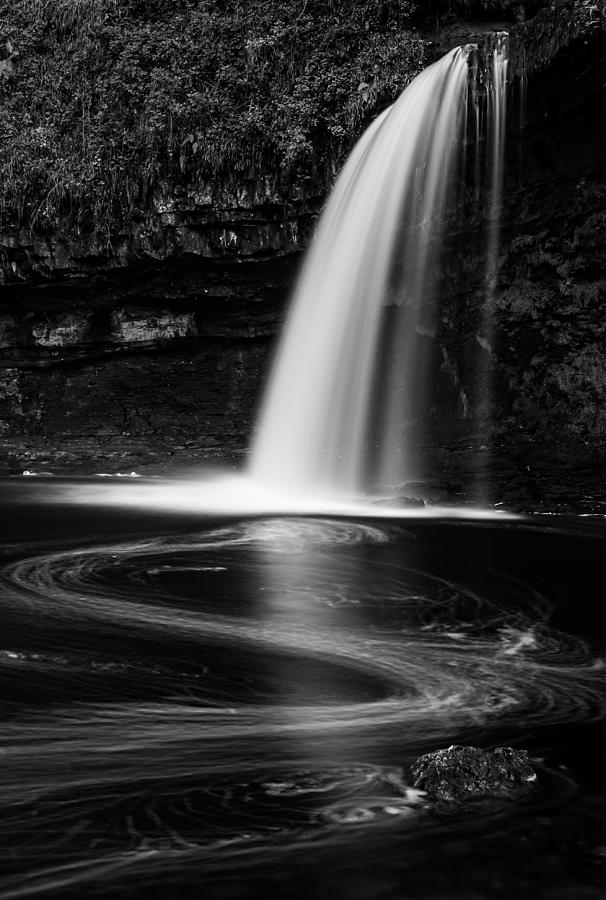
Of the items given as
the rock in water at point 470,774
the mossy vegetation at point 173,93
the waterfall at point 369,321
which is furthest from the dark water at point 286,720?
the mossy vegetation at point 173,93

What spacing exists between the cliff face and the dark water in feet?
16.1

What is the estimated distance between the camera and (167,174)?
44.8ft

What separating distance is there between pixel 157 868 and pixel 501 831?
0.93 m

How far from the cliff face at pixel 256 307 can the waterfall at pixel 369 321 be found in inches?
18.8

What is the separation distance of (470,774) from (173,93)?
13.8 m

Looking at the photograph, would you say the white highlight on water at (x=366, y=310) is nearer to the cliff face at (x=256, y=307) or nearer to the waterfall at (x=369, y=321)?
the waterfall at (x=369, y=321)

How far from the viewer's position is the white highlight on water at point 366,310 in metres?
11.3

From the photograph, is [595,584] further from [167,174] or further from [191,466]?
[167,174]

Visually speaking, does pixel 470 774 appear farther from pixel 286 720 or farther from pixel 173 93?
pixel 173 93

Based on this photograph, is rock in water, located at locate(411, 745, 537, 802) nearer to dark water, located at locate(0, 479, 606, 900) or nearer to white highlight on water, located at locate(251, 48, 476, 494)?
dark water, located at locate(0, 479, 606, 900)

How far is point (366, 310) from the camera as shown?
39.7 feet

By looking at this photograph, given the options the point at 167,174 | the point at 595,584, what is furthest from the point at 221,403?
the point at 595,584

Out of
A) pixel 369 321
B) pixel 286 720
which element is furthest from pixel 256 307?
pixel 286 720

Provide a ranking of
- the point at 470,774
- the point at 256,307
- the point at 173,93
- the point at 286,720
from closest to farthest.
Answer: the point at 470,774 → the point at 286,720 → the point at 256,307 → the point at 173,93
